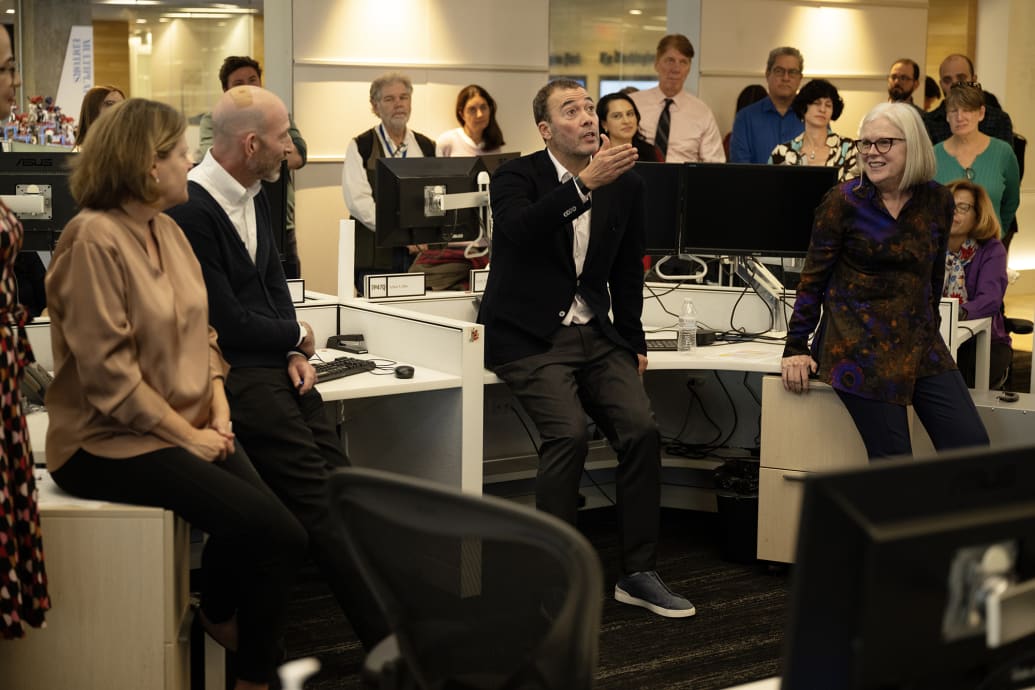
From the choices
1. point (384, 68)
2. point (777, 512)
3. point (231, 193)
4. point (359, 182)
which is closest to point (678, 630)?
point (777, 512)

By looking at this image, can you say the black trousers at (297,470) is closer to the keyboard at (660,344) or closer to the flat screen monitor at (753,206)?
the keyboard at (660,344)

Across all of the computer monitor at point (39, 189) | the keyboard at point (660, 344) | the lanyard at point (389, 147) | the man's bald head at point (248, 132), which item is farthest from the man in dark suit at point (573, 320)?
the lanyard at point (389, 147)

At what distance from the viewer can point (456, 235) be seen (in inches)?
158

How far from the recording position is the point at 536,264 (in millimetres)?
3520

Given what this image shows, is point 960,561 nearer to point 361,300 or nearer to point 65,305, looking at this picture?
point 65,305

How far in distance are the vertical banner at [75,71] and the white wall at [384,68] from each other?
7.45ft

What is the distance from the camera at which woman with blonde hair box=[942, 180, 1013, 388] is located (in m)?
4.57

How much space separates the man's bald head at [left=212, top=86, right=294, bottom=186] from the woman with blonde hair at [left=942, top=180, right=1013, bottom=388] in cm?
269

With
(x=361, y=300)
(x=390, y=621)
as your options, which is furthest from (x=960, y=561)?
(x=361, y=300)

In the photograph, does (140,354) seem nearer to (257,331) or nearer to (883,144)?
(257,331)

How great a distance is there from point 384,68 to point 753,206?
304 centimetres

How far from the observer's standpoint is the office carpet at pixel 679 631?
9.91 ft

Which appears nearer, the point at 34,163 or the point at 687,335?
the point at 34,163

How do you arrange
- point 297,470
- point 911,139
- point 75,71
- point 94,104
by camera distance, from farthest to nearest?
point 75,71 → point 94,104 → point 911,139 → point 297,470
